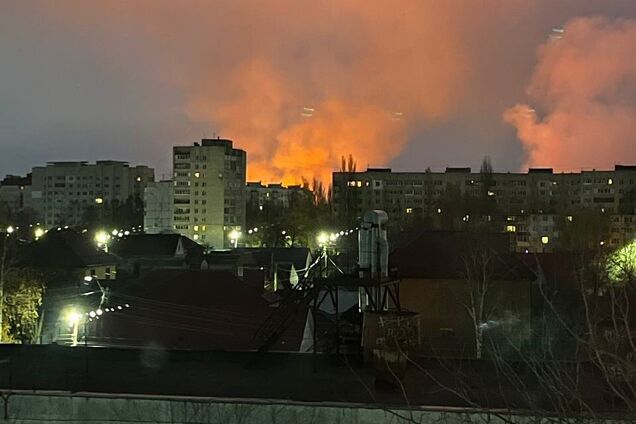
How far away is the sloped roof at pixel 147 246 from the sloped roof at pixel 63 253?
919cm

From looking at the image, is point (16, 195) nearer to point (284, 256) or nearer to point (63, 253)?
point (284, 256)

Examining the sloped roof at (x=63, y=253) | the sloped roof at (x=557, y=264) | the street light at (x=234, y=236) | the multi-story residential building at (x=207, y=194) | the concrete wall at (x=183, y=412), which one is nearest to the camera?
the concrete wall at (x=183, y=412)

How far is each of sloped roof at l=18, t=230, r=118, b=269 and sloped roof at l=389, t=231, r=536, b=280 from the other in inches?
725

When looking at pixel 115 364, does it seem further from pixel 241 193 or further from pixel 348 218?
pixel 241 193

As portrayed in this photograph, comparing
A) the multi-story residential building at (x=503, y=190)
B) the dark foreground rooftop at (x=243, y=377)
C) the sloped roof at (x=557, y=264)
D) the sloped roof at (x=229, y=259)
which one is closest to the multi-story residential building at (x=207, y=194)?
the multi-story residential building at (x=503, y=190)

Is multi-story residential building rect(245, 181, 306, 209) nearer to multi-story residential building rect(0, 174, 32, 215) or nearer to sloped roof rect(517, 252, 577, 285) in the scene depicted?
multi-story residential building rect(0, 174, 32, 215)

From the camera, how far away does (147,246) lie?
4675 centimetres

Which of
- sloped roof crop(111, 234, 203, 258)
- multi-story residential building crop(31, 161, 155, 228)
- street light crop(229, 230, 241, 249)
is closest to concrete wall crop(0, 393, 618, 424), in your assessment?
sloped roof crop(111, 234, 203, 258)

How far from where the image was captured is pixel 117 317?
19719mm

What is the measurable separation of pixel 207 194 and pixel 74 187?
4157 centimetres

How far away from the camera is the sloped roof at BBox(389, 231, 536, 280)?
67.4 feet

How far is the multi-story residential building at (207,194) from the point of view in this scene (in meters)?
72.1

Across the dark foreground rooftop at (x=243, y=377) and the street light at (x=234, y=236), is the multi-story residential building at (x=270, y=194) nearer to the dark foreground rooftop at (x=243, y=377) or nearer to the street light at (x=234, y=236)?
the street light at (x=234, y=236)

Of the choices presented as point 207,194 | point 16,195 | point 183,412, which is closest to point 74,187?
point 16,195
